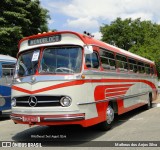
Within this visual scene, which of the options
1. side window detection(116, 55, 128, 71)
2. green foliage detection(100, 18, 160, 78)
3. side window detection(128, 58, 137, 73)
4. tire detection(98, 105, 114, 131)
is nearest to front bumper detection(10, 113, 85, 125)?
tire detection(98, 105, 114, 131)

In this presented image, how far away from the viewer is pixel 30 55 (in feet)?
31.1

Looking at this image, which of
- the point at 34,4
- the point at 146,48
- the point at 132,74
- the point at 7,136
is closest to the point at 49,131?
the point at 7,136

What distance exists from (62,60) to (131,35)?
5279 centimetres

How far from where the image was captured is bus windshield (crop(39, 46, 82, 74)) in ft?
28.7

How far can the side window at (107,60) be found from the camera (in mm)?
10391

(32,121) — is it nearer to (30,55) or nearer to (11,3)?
(30,55)

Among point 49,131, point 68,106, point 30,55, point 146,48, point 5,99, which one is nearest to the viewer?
point 68,106

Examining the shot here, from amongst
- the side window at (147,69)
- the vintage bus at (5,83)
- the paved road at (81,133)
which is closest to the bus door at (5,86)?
the vintage bus at (5,83)

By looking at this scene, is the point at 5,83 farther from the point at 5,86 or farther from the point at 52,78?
the point at 52,78

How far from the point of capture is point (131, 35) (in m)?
60.3

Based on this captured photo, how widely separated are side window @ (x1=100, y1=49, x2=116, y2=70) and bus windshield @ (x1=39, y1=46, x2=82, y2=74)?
156 centimetres

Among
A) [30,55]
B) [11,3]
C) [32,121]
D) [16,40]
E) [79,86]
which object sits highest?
[11,3]

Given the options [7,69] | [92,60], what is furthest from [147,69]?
[92,60]

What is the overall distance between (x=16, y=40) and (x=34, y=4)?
166 inches
